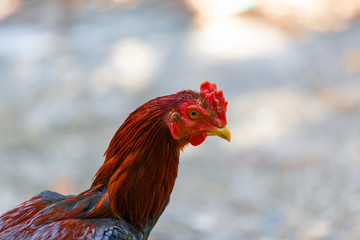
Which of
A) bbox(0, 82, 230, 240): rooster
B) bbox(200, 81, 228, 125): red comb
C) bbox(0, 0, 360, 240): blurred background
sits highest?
bbox(0, 0, 360, 240): blurred background

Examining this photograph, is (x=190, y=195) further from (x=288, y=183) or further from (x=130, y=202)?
(x=130, y=202)

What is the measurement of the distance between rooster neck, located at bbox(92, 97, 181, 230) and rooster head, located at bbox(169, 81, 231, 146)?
2.6 inches

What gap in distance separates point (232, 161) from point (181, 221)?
4.35 feet

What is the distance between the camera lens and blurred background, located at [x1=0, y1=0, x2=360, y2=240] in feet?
17.0

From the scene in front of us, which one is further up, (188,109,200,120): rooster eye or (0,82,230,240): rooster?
(188,109,200,120): rooster eye

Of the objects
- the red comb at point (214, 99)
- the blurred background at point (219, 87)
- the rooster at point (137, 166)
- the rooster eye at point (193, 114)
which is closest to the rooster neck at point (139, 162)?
the rooster at point (137, 166)

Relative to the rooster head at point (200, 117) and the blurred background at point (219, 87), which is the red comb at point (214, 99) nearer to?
the rooster head at point (200, 117)

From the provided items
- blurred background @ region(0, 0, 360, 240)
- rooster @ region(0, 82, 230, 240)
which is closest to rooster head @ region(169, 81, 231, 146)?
rooster @ region(0, 82, 230, 240)

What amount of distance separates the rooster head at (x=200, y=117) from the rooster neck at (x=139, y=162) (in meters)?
0.06

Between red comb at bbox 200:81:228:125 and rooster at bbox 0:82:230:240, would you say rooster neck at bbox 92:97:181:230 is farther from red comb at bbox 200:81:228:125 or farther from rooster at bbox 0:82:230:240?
red comb at bbox 200:81:228:125

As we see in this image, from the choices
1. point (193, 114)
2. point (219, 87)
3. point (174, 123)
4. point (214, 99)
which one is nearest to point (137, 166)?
point (174, 123)

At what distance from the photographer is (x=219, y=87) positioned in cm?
704

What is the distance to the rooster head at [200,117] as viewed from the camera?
8.73 feet

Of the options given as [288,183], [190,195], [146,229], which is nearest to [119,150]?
[146,229]
